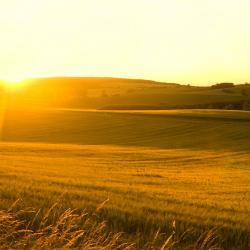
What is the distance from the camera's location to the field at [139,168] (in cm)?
962

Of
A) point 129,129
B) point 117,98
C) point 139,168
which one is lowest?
point 129,129

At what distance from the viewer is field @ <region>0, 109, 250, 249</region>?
31.6ft

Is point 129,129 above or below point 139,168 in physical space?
below

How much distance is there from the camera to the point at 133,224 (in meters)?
9.03

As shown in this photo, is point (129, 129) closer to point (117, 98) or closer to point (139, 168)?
point (139, 168)

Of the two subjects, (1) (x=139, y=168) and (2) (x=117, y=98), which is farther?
(2) (x=117, y=98)

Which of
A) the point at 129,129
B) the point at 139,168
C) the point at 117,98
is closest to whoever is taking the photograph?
the point at 139,168

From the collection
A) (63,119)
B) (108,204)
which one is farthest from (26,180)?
(63,119)

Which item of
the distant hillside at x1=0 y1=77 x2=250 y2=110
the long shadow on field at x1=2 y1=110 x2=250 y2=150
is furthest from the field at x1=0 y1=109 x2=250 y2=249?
the distant hillside at x1=0 y1=77 x2=250 y2=110

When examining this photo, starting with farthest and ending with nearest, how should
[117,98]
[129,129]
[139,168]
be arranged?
[117,98]
[129,129]
[139,168]

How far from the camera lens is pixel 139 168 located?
25016 mm

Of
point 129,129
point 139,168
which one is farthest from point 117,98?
point 139,168

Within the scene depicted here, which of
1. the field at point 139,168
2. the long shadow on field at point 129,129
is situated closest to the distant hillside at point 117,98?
the field at point 139,168

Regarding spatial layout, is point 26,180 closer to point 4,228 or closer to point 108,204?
point 108,204
